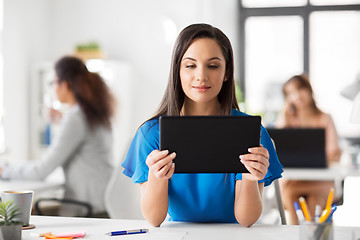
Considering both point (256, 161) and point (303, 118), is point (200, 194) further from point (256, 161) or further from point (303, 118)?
point (303, 118)

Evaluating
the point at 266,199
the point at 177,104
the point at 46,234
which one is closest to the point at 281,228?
the point at 177,104

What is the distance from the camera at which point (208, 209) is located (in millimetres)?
1553

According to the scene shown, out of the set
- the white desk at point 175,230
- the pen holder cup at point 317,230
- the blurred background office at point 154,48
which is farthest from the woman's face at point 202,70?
the blurred background office at point 154,48

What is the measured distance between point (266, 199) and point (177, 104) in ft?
7.56

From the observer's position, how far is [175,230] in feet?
4.72

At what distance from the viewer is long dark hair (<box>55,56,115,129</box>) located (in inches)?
118

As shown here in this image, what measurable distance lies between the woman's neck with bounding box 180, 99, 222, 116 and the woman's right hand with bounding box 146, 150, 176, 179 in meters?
0.33

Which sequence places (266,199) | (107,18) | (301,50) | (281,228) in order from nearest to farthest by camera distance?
(281,228) → (266,199) → (107,18) → (301,50)

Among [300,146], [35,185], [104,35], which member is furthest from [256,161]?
[104,35]

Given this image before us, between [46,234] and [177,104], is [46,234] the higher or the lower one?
the lower one

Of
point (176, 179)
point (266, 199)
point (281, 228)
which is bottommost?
point (266, 199)

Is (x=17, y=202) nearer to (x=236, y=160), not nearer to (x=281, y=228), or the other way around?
(x=236, y=160)

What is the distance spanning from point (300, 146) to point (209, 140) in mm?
2075

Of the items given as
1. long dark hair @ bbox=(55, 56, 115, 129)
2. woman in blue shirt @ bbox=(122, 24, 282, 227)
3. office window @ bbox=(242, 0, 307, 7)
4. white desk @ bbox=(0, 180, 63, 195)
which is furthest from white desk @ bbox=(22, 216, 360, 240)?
office window @ bbox=(242, 0, 307, 7)
